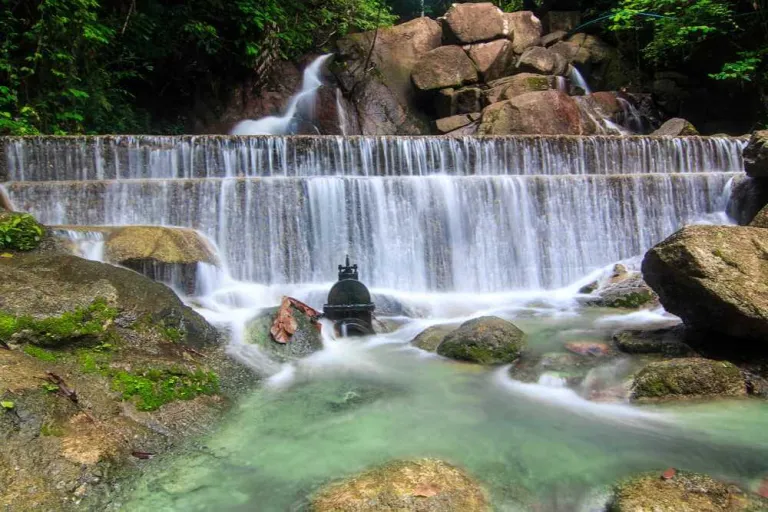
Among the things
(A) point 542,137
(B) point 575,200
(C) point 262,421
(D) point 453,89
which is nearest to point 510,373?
(C) point 262,421

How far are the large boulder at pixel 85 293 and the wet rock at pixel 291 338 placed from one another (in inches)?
18.1

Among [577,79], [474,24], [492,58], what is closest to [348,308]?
[492,58]

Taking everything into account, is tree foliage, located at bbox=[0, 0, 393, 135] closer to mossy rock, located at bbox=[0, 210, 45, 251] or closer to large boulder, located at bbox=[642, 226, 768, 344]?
mossy rock, located at bbox=[0, 210, 45, 251]

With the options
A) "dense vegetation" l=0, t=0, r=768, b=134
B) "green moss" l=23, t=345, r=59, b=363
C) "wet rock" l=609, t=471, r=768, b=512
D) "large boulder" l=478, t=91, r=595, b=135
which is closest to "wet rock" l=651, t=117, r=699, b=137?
"dense vegetation" l=0, t=0, r=768, b=134

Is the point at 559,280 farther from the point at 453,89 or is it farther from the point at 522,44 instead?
the point at 522,44

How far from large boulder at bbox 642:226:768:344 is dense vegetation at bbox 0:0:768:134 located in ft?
37.3

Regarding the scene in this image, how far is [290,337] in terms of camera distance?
5754 millimetres

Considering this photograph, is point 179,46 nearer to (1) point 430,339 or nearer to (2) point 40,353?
(1) point 430,339

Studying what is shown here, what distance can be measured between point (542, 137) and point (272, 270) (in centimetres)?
655

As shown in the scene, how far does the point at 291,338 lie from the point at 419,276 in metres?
4.38

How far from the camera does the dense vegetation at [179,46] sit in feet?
35.8

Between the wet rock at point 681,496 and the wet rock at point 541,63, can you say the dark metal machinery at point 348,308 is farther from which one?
the wet rock at point 541,63

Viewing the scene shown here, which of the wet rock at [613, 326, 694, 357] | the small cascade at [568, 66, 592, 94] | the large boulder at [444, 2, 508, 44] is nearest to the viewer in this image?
the wet rock at [613, 326, 694, 357]

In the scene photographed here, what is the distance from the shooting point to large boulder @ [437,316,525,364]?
5.55 meters
